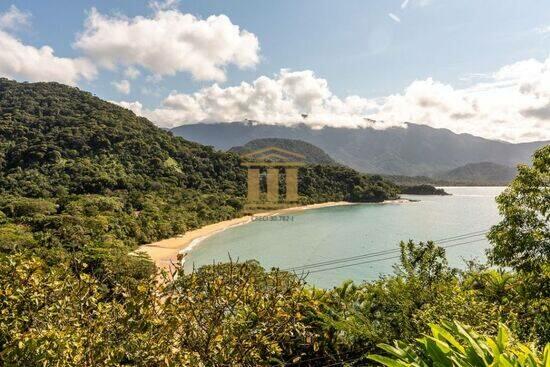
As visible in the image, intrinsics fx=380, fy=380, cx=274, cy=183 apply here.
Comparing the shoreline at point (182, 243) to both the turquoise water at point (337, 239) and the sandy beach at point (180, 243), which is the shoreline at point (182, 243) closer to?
the sandy beach at point (180, 243)

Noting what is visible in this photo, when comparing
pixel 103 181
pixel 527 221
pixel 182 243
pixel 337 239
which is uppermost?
pixel 103 181

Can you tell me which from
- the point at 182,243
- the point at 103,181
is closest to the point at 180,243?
the point at 182,243

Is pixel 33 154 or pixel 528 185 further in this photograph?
pixel 33 154

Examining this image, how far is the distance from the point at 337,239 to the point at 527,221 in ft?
155

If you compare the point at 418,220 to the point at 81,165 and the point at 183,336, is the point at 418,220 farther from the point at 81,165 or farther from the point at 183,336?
the point at 183,336

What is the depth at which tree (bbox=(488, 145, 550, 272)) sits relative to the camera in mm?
8844

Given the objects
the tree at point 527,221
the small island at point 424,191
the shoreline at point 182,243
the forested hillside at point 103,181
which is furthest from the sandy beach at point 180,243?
the small island at point 424,191

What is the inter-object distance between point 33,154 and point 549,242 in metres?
80.7

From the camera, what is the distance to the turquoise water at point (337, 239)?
40250 mm

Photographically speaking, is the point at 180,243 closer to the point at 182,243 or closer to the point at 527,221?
the point at 182,243

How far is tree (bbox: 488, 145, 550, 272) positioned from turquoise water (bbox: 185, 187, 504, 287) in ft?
62.9

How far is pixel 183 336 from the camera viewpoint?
4.23 metres

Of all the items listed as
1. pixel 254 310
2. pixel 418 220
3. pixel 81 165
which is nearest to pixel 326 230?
pixel 418 220

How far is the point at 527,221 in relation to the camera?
30.0 feet
